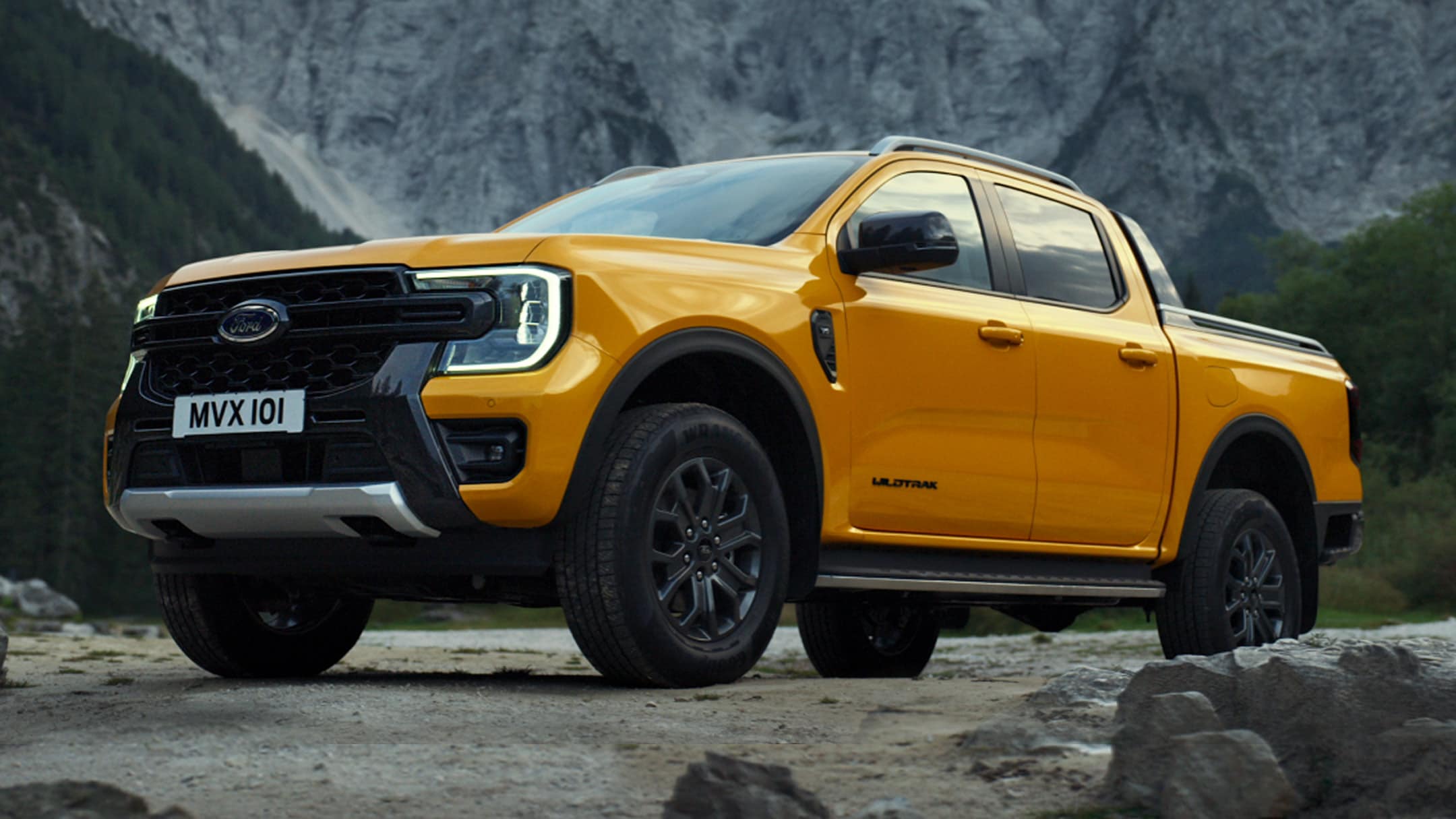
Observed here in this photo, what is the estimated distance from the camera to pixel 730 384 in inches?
218

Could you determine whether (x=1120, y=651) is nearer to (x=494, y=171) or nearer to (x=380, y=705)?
(x=380, y=705)

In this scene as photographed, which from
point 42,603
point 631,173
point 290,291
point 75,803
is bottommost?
point 42,603

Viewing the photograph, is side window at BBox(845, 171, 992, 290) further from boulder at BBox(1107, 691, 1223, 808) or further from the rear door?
boulder at BBox(1107, 691, 1223, 808)

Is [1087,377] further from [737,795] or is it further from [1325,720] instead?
[737,795]

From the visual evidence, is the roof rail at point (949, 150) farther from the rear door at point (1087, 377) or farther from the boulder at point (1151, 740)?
the boulder at point (1151, 740)

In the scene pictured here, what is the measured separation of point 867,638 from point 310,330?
4.02 meters

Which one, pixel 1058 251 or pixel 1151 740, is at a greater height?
pixel 1058 251

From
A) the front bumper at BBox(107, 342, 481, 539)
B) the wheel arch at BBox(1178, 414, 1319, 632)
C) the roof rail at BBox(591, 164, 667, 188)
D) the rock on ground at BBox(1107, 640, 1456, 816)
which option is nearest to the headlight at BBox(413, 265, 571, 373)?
the front bumper at BBox(107, 342, 481, 539)

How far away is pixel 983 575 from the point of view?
20.0 feet

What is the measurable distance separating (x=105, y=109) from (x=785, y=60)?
221 ft

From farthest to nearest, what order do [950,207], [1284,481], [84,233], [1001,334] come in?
[84,233], [1284,481], [950,207], [1001,334]

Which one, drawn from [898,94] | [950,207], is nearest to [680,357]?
[950,207]

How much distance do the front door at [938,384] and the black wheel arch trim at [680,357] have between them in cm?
22

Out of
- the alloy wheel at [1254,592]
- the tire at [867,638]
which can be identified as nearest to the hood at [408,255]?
the tire at [867,638]
